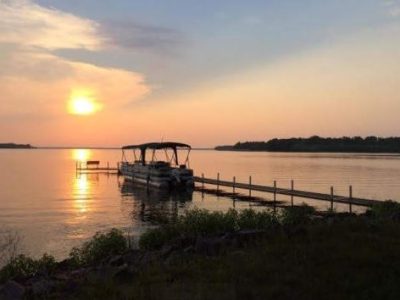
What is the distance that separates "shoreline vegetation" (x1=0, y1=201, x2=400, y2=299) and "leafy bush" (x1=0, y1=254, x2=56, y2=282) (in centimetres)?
3

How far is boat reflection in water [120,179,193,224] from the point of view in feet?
118

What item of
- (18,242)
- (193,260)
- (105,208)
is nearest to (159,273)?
(193,260)

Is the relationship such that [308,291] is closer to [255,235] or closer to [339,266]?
[339,266]

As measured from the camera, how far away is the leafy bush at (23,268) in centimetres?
1405

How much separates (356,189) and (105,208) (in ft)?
103

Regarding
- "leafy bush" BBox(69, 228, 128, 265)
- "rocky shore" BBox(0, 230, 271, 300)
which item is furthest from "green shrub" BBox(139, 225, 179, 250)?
"rocky shore" BBox(0, 230, 271, 300)

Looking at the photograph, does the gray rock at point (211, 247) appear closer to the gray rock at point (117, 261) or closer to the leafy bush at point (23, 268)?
the gray rock at point (117, 261)

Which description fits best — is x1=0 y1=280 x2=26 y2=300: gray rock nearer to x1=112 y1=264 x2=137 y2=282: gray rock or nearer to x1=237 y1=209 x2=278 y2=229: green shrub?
x1=112 y1=264 x2=137 y2=282: gray rock

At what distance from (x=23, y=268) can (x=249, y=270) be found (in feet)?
26.0

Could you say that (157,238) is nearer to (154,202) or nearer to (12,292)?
(12,292)

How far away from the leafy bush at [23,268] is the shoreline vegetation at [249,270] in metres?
0.03

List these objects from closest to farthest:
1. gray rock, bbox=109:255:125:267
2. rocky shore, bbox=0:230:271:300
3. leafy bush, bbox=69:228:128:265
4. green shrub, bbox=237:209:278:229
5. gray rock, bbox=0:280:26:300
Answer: gray rock, bbox=0:280:26:300, rocky shore, bbox=0:230:271:300, gray rock, bbox=109:255:125:267, leafy bush, bbox=69:228:128:265, green shrub, bbox=237:209:278:229

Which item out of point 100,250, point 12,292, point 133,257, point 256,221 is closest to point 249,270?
point 12,292

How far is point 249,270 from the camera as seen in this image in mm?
9633
